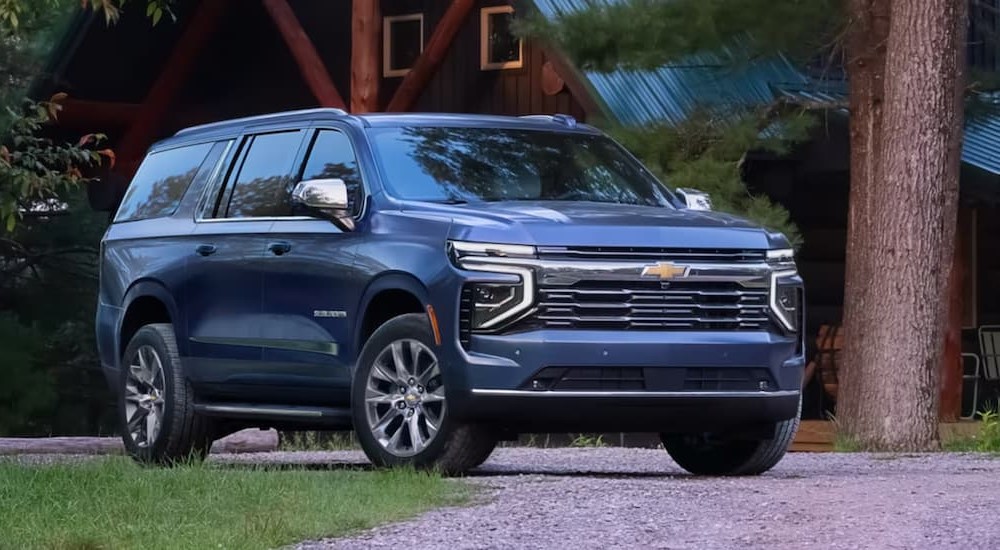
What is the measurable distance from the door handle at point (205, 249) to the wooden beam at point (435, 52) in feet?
31.5

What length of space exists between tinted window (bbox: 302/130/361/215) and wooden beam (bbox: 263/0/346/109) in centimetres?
998

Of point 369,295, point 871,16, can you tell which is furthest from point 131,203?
point 871,16

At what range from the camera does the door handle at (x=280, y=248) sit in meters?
10.9

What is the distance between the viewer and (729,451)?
36.4 feet

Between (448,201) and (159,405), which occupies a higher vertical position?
(448,201)

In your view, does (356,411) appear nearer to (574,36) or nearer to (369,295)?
(369,295)

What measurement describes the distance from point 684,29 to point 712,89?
1457 mm

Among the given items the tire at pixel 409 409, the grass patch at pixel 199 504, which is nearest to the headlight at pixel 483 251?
the tire at pixel 409 409

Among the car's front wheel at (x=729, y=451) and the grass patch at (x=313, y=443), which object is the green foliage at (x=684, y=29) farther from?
the car's front wheel at (x=729, y=451)

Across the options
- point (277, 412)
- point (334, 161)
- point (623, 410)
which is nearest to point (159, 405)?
point (277, 412)

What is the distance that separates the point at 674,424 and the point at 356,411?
1531 millimetres

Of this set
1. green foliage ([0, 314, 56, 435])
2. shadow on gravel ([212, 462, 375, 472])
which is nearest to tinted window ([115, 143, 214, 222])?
shadow on gravel ([212, 462, 375, 472])

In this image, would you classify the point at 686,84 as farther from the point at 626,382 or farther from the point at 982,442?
the point at 626,382

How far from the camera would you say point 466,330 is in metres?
9.71
